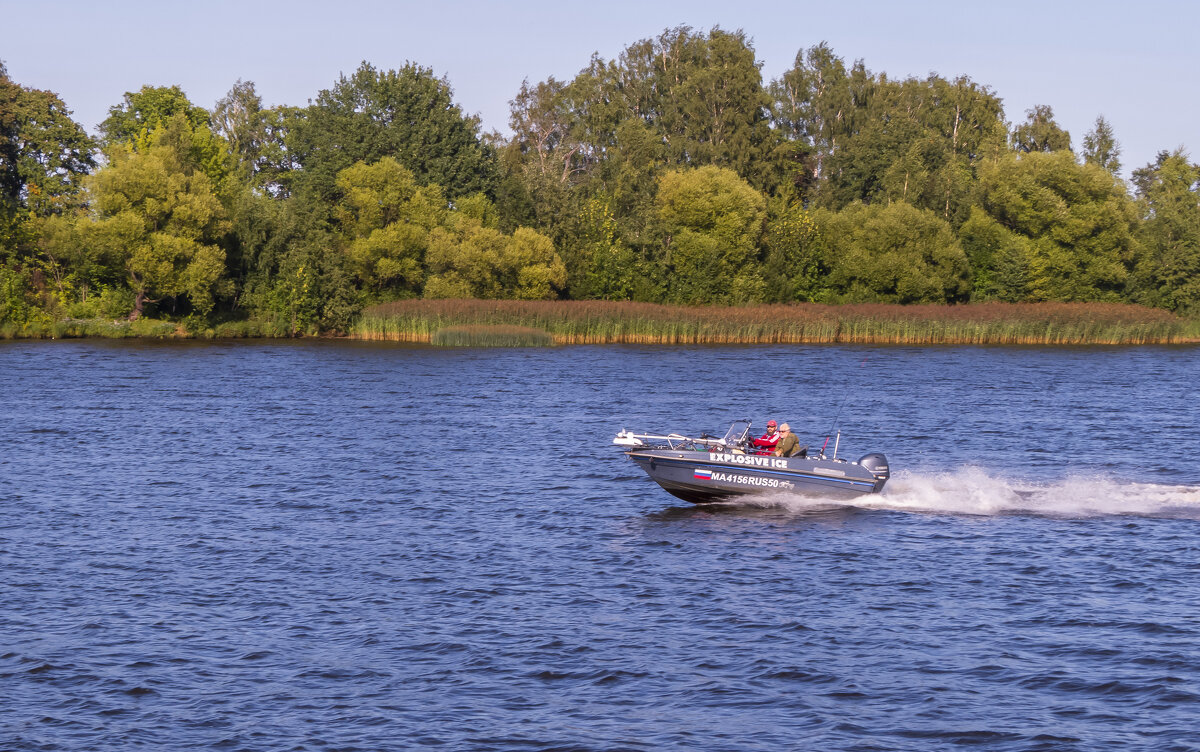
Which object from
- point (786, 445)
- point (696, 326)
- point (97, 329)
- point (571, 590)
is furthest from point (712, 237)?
point (571, 590)

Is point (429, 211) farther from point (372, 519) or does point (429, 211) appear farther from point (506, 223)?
point (372, 519)

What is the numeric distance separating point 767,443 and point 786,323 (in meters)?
55.4

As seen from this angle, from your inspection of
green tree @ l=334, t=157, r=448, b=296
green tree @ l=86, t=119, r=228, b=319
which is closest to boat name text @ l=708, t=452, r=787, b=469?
green tree @ l=86, t=119, r=228, b=319

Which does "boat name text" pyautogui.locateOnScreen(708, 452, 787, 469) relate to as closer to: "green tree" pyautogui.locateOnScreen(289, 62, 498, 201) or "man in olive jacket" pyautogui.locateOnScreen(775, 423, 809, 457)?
"man in olive jacket" pyautogui.locateOnScreen(775, 423, 809, 457)

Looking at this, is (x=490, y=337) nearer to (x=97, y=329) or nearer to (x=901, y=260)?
(x=97, y=329)

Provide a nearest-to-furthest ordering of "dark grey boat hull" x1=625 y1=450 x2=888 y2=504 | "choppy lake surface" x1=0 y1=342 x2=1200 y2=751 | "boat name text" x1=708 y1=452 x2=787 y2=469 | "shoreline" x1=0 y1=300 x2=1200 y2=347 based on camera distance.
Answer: "choppy lake surface" x1=0 y1=342 x2=1200 y2=751 < "boat name text" x1=708 y1=452 x2=787 y2=469 < "dark grey boat hull" x1=625 y1=450 x2=888 y2=504 < "shoreline" x1=0 y1=300 x2=1200 y2=347

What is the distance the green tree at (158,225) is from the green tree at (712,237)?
112 feet

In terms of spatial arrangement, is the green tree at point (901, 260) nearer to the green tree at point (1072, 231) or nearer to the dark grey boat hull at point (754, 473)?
the green tree at point (1072, 231)

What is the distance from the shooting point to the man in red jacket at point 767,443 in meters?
27.4

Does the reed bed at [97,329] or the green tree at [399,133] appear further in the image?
the green tree at [399,133]

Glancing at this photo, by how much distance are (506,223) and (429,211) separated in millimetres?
8403

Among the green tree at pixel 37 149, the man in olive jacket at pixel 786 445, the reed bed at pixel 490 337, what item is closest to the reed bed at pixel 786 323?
the reed bed at pixel 490 337

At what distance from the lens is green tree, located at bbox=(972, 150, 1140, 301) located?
92.9 m

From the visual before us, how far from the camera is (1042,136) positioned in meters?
117
